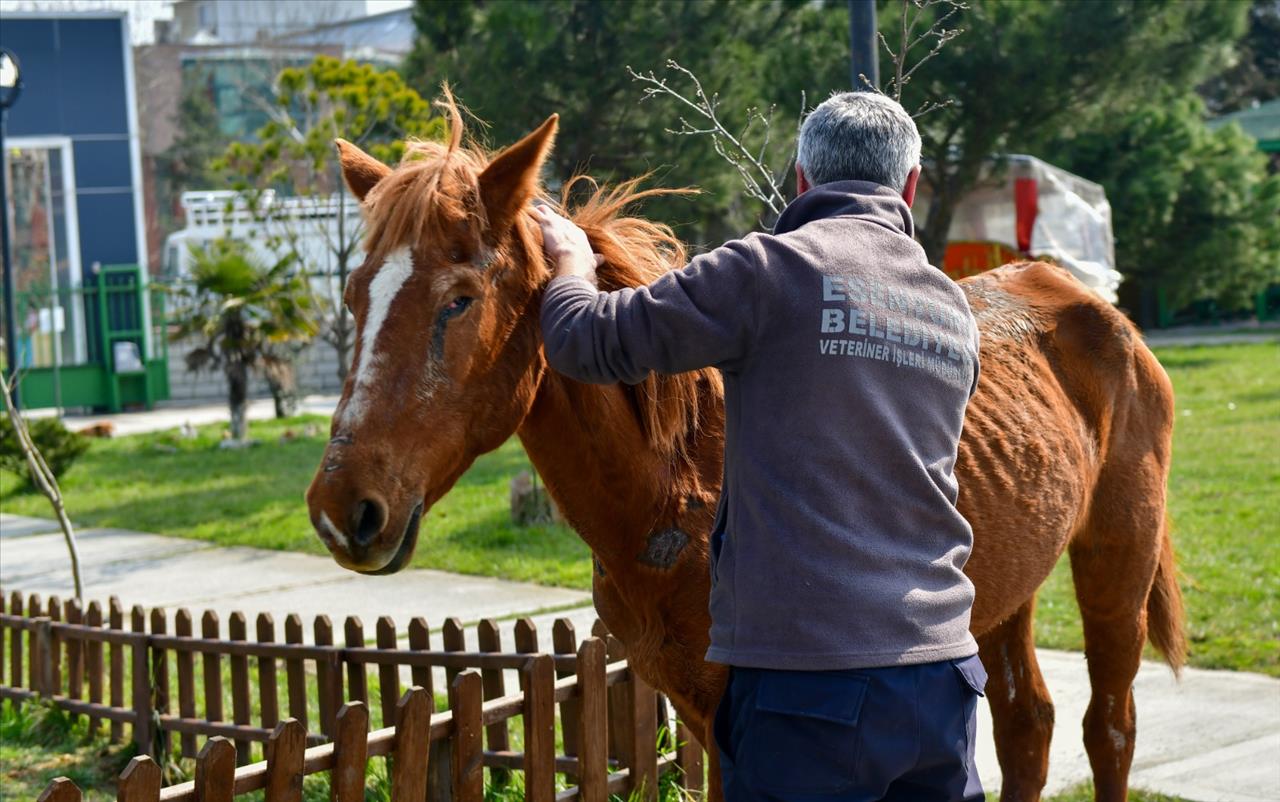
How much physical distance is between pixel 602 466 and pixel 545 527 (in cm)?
757

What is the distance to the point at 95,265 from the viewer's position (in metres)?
25.5

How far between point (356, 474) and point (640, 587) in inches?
30.2

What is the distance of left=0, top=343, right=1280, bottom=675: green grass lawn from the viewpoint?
7.01 meters

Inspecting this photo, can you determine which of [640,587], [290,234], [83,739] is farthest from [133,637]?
[290,234]

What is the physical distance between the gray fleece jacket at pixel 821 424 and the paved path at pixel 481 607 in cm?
272


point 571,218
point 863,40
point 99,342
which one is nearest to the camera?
point 571,218

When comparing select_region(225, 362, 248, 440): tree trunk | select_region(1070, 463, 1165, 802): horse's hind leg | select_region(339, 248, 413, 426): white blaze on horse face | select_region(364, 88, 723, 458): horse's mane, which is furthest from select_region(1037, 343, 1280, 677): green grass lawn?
select_region(225, 362, 248, 440): tree trunk

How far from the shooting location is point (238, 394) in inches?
668

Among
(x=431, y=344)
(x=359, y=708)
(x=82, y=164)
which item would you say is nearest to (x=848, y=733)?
(x=431, y=344)

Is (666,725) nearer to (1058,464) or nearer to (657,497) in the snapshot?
(1058,464)

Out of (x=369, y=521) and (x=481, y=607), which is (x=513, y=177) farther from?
(x=481, y=607)

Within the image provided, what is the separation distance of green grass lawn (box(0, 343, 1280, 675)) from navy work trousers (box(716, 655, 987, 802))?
130 inches

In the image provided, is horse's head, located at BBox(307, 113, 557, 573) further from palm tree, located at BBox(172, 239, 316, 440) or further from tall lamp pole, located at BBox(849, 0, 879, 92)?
palm tree, located at BBox(172, 239, 316, 440)

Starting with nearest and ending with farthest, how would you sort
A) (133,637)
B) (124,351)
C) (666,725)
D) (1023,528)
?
(1023,528), (666,725), (133,637), (124,351)
